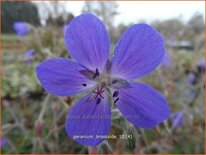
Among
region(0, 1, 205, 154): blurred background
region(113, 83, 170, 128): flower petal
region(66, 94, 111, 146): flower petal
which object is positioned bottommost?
region(0, 1, 205, 154): blurred background

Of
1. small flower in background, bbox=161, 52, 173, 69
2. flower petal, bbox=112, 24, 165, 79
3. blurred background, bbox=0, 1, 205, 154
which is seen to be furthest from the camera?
small flower in background, bbox=161, 52, 173, 69

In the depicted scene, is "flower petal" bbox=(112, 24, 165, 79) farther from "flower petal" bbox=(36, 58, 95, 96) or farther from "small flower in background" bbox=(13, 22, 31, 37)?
"small flower in background" bbox=(13, 22, 31, 37)

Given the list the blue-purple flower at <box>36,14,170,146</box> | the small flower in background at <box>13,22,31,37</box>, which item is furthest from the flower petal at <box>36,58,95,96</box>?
the small flower in background at <box>13,22,31,37</box>

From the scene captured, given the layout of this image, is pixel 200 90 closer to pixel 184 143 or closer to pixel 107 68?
pixel 184 143

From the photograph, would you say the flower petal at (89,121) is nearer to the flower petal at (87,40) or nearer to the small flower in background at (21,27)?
the flower petal at (87,40)

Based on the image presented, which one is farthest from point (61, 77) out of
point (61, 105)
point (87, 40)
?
point (61, 105)

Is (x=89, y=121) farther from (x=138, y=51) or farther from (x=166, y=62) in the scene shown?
(x=166, y=62)

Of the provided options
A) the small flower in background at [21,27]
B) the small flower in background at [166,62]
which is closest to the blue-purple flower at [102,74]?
the small flower in background at [166,62]
